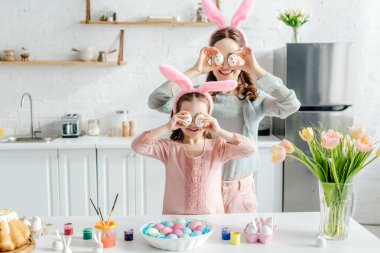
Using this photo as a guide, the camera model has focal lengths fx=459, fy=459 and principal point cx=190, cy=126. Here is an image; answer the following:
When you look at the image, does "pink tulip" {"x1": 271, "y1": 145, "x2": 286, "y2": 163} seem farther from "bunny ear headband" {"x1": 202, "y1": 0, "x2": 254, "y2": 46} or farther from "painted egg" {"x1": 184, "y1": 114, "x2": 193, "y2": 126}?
"bunny ear headband" {"x1": 202, "y1": 0, "x2": 254, "y2": 46}

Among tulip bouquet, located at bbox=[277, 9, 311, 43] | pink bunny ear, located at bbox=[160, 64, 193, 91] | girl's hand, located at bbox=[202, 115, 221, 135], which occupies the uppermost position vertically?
tulip bouquet, located at bbox=[277, 9, 311, 43]

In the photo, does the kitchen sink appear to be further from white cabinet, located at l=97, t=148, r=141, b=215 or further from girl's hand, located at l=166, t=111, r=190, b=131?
girl's hand, located at l=166, t=111, r=190, b=131

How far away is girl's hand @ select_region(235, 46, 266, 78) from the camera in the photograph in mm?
1832

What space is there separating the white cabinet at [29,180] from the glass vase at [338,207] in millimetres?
2237

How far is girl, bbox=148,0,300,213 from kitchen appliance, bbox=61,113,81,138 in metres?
1.77

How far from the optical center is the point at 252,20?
12.3 ft

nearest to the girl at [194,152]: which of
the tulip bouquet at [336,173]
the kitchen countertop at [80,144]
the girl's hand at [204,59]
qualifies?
the girl's hand at [204,59]

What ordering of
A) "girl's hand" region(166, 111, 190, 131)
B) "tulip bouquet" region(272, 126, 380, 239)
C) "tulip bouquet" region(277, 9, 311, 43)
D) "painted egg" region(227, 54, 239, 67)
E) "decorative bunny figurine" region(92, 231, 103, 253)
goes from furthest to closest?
1. "tulip bouquet" region(277, 9, 311, 43)
2. "painted egg" region(227, 54, 239, 67)
3. "girl's hand" region(166, 111, 190, 131)
4. "tulip bouquet" region(272, 126, 380, 239)
5. "decorative bunny figurine" region(92, 231, 103, 253)

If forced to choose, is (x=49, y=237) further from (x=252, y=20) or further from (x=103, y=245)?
(x=252, y=20)

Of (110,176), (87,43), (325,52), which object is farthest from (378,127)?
(87,43)

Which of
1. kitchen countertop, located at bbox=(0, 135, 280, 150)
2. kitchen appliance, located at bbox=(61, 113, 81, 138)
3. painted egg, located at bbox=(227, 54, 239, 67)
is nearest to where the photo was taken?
painted egg, located at bbox=(227, 54, 239, 67)

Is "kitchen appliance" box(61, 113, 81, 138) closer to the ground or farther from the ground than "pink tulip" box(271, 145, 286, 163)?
closer to the ground

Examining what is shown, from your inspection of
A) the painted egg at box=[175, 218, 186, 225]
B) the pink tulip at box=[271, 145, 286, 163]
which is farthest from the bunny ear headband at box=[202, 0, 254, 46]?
the painted egg at box=[175, 218, 186, 225]

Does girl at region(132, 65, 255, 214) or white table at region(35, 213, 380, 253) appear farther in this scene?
girl at region(132, 65, 255, 214)
